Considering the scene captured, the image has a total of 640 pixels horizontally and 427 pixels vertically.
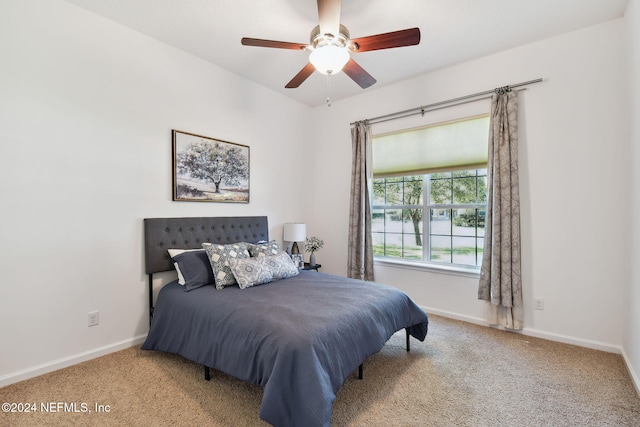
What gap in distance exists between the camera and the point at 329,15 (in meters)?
1.89

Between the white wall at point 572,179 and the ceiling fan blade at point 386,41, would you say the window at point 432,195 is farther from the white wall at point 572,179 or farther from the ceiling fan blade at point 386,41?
the ceiling fan blade at point 386,41

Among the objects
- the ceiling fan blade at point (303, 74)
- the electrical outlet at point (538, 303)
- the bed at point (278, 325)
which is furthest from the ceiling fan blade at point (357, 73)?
the electrical outlet at point (538, 303)

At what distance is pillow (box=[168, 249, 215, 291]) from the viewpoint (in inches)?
101

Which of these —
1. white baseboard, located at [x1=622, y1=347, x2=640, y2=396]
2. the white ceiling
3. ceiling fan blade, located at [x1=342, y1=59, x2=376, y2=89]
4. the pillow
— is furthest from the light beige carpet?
the white ceiling

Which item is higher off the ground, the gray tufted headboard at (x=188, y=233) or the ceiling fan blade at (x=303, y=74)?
the ceiling fan blade at (x=303, y=74)

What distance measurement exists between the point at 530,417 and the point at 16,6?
445 centimetres

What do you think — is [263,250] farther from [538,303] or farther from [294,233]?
[538,303]

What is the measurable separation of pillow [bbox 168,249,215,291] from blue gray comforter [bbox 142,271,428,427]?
8 cm

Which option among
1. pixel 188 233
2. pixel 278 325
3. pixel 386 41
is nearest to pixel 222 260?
pixel 188 233

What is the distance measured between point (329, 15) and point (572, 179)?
8.54ft

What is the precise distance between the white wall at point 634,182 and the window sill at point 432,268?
120 centimetres

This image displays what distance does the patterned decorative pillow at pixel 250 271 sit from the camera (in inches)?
99.7

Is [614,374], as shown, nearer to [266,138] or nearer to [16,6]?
[266,138]

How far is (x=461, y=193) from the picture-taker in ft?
11.3
